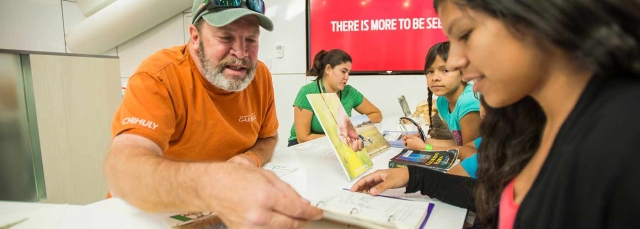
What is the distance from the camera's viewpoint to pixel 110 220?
721 mm

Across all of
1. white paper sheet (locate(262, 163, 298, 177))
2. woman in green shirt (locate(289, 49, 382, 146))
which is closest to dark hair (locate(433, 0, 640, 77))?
white paper sheet (locate(262, 163, 298, 177))

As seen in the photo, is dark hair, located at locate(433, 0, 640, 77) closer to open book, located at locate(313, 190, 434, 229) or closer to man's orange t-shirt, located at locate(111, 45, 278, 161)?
open book, located at locate(313, 190, 434, 229)

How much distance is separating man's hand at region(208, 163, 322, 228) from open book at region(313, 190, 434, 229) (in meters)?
0.15

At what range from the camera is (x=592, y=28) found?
360 millimetres

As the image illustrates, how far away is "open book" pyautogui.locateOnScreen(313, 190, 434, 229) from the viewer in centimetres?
65

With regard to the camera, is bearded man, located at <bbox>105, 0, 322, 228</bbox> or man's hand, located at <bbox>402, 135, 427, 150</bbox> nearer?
bearded man, located at <bbox>105, 0, 322, 228</bbox>

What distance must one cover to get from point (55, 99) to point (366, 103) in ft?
6.75

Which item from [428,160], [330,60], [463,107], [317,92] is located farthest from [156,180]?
[330,60]

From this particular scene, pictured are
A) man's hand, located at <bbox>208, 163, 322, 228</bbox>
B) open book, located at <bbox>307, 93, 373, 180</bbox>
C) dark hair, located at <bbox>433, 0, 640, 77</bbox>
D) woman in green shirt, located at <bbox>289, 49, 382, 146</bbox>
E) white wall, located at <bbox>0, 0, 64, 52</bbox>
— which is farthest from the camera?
white wall, located at <bbox>0, 0, 64, 52</bbox>

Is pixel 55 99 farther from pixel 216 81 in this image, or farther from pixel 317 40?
pixel 317 40

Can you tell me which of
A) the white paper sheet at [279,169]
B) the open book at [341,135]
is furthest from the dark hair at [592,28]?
the white paper sheet at [279,169]

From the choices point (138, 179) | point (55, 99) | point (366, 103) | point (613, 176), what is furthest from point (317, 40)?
point (613, 176)

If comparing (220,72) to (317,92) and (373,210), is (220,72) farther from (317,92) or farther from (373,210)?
(317,92)

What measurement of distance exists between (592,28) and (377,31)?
109 inches
